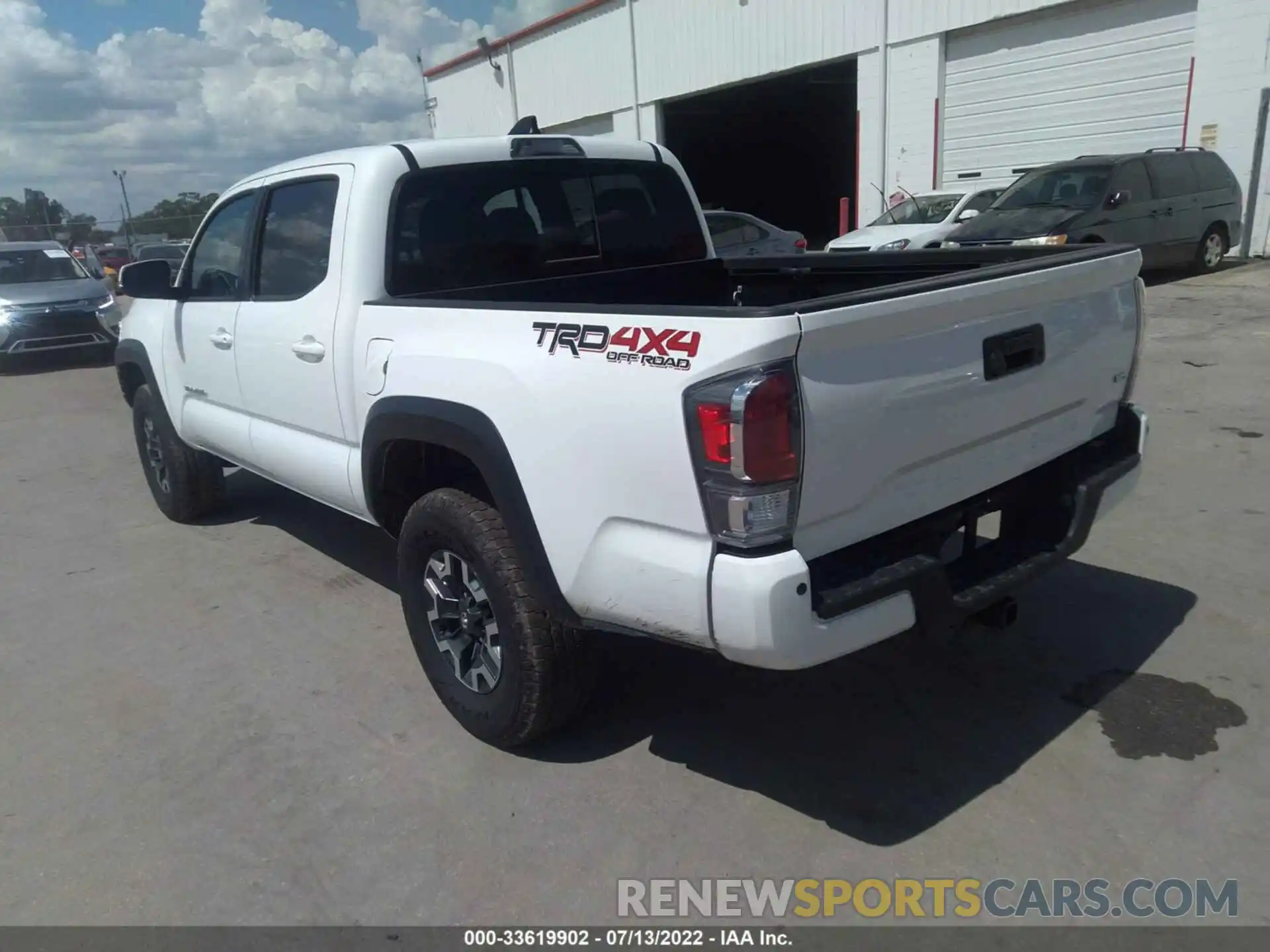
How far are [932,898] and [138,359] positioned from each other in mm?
5250

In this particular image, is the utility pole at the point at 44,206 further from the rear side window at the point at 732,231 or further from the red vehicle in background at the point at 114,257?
the rear side window at the point at 732,231

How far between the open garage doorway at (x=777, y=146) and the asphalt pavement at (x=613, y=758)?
70.7ft

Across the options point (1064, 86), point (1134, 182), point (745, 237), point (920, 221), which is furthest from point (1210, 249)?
point (745, 237)

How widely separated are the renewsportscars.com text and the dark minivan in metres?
10.4

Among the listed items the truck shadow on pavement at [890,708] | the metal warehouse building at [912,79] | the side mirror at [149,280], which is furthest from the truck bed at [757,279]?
the metal warehouse building at [912,79]

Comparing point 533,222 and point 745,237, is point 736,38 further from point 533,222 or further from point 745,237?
point 533,222

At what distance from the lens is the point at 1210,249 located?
14.2 m

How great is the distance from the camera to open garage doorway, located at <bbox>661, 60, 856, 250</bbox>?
26297mm

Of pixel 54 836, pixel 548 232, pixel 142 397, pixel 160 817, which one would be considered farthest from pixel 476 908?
pixel 142 397

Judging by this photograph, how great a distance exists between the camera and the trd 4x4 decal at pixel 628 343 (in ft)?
8.01

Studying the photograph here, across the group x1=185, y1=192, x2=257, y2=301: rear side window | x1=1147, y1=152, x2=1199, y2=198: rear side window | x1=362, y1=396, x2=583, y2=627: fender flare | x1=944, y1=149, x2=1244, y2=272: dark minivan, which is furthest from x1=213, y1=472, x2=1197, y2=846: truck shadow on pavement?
x1=1147, y1=152, x2=1199, y2=198: rear side window

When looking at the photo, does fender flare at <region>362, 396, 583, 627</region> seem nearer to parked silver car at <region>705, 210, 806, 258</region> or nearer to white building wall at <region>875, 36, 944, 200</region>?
parked silver car at <region>705, 210, 806, 258</region>

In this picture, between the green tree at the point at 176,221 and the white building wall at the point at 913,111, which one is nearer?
the white building wall at the point at 913,111

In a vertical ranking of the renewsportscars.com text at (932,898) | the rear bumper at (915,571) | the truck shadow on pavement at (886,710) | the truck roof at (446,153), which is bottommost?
the renewsportscars.com text at (932,898)
